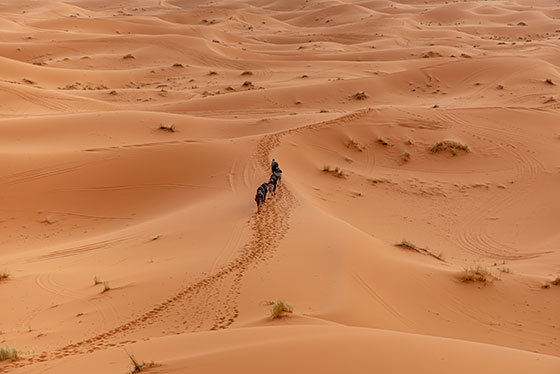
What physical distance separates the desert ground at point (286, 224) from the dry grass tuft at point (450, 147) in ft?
0.26

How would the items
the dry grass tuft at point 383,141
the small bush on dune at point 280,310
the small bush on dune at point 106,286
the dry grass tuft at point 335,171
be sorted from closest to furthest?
1. the small bush on dune at point 280,310
2. the small bush on dune at point 106,286
3. the dry grass tuft at point 335,171
4. the dry grass tuft at point 383,141

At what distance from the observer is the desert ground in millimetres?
4957

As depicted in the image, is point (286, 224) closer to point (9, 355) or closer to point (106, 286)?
point (106, 286)

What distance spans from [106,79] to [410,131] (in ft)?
61.7

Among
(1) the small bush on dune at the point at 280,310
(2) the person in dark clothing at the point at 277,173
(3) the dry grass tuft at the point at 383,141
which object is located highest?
(3) the dry grass tuft at the point at 383,141

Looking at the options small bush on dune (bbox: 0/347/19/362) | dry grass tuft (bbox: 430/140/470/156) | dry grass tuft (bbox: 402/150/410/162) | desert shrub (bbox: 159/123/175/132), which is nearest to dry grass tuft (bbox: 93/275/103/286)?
small bush on dune (bbox: 0/347/19/362)

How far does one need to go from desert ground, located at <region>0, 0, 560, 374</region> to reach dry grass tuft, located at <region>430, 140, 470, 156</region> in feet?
0.26

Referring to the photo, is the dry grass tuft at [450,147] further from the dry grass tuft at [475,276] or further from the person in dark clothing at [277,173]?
the dry grass tuft at [475,276]

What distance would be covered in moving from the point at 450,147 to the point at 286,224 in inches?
334

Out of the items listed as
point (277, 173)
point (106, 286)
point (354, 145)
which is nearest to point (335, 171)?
point (354, 145)

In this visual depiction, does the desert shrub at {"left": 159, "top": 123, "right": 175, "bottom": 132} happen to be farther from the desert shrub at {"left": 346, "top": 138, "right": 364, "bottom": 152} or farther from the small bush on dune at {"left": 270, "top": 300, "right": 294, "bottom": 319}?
the small bush on dune at {"left": 270, "top": 300, "right": 294, "bottom": 319}

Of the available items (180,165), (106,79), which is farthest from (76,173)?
(106,79)

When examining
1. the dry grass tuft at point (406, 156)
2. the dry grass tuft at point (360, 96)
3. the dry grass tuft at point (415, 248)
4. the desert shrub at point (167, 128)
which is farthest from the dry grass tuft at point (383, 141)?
the dry grass tuft at point (360, 96)

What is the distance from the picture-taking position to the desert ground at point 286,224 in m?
4.96
